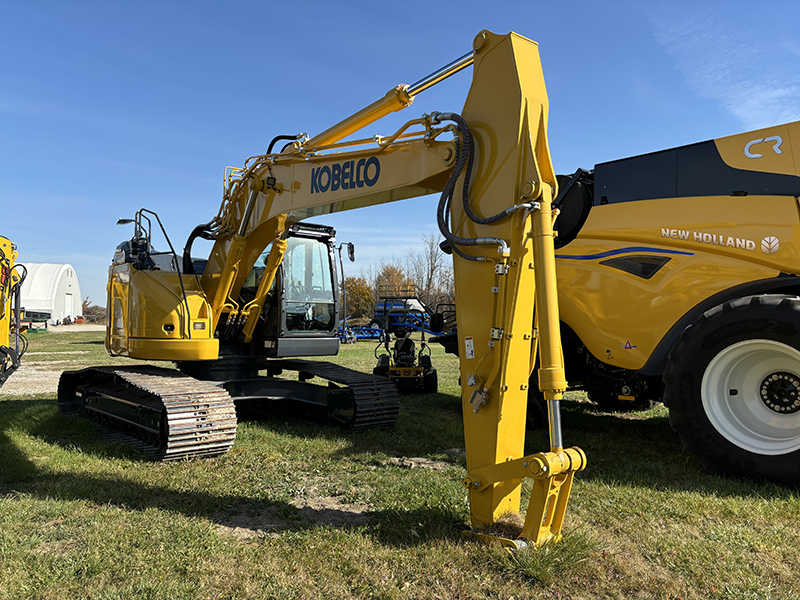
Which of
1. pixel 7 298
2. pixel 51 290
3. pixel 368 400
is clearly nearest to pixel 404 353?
pixel 368 400

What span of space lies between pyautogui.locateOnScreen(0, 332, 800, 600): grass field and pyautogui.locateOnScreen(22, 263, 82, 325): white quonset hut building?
2333 inches

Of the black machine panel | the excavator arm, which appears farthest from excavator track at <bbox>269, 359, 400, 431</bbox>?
the black machine panel

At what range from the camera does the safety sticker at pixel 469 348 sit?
3.93 metres

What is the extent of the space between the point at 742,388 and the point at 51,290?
220 ft

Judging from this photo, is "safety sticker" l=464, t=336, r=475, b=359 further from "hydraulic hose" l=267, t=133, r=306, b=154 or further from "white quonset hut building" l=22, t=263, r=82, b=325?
"white quonset hut building" l=22, t=263, r=82, b=325

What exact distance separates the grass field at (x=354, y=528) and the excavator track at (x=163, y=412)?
19cm

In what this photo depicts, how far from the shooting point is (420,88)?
469 cm

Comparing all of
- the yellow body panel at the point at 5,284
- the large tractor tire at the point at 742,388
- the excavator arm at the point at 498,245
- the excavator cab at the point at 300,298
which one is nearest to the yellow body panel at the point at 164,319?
the excavator cab at the point at 300,298

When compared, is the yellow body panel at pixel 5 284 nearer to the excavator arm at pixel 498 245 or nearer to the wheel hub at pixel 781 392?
the excavator arm at pixel 498 245

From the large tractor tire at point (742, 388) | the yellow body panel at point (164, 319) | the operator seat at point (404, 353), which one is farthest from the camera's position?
the operator seat at point (404, 353)

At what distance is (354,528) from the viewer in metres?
3.94

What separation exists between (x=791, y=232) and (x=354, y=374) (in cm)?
516

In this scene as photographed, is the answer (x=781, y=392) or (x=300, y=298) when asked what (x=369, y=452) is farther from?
(x=781, y=392)

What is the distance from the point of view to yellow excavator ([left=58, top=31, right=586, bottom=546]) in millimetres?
3676
